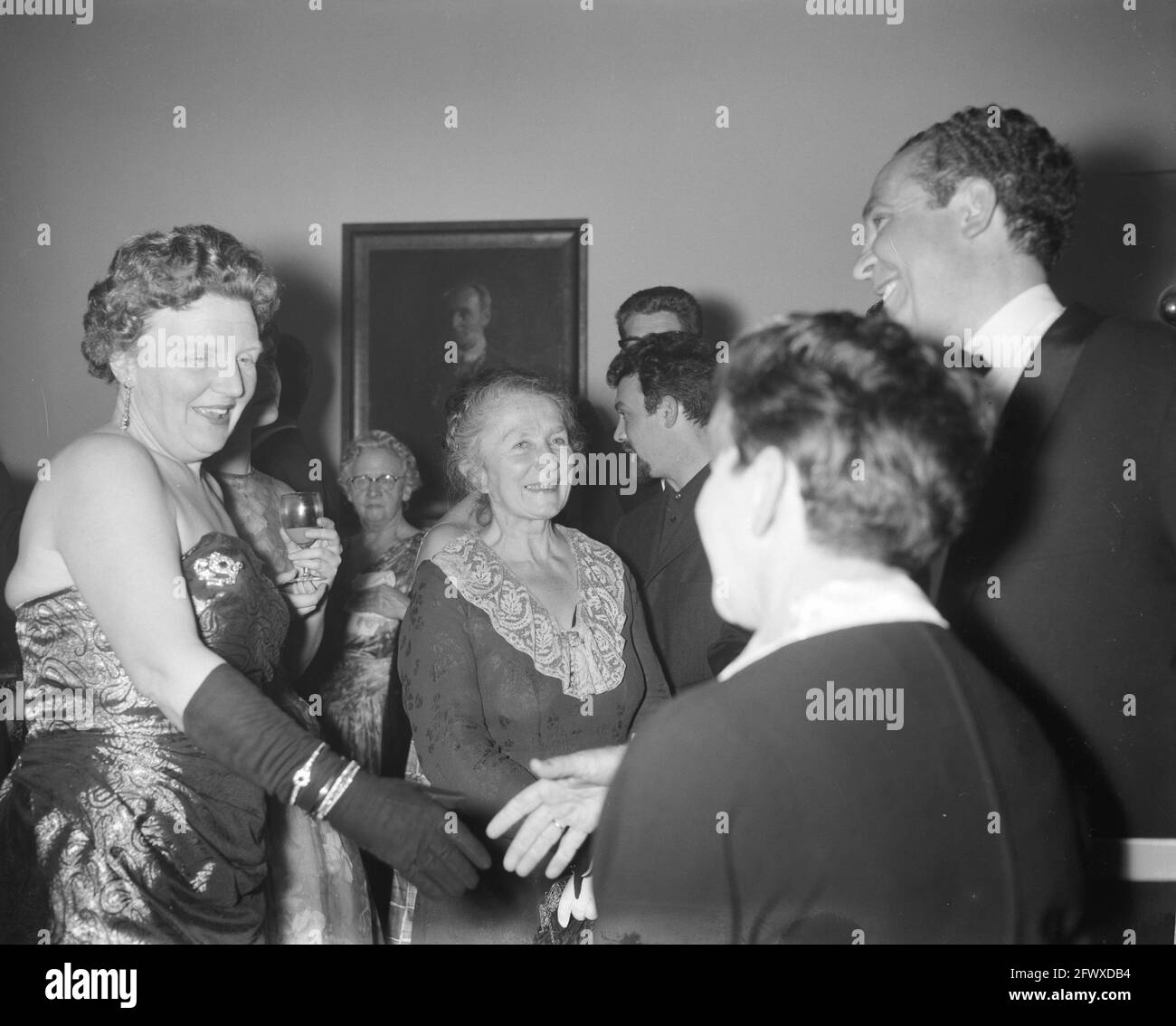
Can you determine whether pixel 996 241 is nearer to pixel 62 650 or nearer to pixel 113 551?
pixel 113 551

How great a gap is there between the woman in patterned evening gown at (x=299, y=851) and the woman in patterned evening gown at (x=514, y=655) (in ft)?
0.68

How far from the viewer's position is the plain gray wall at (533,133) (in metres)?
4.81

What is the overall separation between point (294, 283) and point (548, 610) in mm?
3238

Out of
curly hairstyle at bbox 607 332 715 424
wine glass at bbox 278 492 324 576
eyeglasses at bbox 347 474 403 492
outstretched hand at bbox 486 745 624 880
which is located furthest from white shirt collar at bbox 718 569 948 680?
eyeglasses at bbox 347 474 403 492

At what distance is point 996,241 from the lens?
1804 mm

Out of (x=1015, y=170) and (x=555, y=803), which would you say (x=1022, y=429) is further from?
(x=555, y=803)

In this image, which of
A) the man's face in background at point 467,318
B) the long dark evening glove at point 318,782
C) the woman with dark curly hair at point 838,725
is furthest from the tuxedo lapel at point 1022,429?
the man's face in background at point 467,318

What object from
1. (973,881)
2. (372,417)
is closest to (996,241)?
(973,881)

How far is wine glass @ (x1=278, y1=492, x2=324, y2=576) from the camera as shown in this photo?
2242 mm

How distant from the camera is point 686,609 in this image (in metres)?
2.84

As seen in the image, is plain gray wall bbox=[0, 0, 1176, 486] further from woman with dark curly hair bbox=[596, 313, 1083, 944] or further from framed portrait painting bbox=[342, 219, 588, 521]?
woman with dark curly hair bbox=[596, 313, 1083, 944]

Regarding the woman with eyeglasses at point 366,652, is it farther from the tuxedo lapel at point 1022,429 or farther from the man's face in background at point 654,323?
the tuxedo lapel at point 1022,429

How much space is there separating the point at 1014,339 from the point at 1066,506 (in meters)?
0.28
